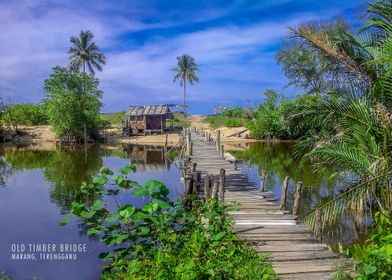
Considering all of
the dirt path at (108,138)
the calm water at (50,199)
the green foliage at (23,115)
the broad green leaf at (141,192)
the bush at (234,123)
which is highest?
the green foliage at (23,115)

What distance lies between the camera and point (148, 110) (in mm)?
54906

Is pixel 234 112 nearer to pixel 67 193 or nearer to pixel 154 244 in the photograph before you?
pixel 67 193

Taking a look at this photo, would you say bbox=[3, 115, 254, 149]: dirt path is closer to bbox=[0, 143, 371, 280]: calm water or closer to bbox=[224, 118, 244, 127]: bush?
bbox=[224, 118, 244, 127]: bush

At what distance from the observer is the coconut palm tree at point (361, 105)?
7938 mm

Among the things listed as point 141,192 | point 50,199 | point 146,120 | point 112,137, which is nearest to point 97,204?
point 141,192

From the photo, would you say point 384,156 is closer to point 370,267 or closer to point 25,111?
point 370,267

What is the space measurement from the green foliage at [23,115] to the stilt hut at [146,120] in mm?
12210

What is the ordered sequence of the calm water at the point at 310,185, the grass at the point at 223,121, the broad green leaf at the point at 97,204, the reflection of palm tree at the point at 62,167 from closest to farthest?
the broad green leaf at the point at 97,204
the calm water at the point at 310,185
the reflection of palm tree at the point at 62,167
the grass at the point at 223,121

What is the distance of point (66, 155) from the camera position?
36156 millimetres

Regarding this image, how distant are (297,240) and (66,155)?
32050 mm

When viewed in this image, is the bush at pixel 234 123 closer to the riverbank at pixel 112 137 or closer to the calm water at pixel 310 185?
the riverbank at pixel 112 137

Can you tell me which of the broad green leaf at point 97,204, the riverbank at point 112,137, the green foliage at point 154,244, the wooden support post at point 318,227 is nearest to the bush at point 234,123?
the riverbank at point 112,137

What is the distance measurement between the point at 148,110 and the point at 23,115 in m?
18.8

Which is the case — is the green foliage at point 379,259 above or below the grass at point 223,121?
below
